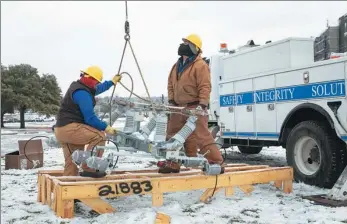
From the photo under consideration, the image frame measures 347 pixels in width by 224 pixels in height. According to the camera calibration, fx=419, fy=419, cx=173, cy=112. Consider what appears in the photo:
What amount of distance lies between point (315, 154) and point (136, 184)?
318 centimetres

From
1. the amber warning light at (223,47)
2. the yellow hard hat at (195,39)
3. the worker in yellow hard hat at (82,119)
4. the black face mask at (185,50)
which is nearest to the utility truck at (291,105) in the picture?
the amber warning light at (223,47)

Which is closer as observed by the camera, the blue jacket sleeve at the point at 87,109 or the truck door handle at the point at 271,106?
the blue jacket sleeve at the point at 87,109

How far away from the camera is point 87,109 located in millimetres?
5457

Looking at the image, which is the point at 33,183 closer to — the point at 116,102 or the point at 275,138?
the point at 116,102

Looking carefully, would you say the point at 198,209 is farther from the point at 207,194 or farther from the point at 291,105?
the point at 291,105

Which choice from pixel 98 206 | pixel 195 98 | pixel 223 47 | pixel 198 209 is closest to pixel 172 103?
pixel 195 98

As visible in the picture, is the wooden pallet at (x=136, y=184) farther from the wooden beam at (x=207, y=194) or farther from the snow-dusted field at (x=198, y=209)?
the snow-dusted field at (x=198, y=209)

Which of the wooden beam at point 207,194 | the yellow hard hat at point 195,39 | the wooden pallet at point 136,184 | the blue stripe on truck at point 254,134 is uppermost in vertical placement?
the yellow hard hat at point 195,39

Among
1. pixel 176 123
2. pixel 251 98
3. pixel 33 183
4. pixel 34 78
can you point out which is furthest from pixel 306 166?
pixel 34 78

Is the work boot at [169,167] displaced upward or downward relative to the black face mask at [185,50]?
downward

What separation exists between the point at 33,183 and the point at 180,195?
285 centimetres

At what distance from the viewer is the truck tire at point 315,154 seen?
644 cm

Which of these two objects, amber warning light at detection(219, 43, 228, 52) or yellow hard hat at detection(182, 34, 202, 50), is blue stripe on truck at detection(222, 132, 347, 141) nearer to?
amber warning light at detection(219, 43, 228, 52)

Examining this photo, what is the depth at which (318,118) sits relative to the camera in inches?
272
